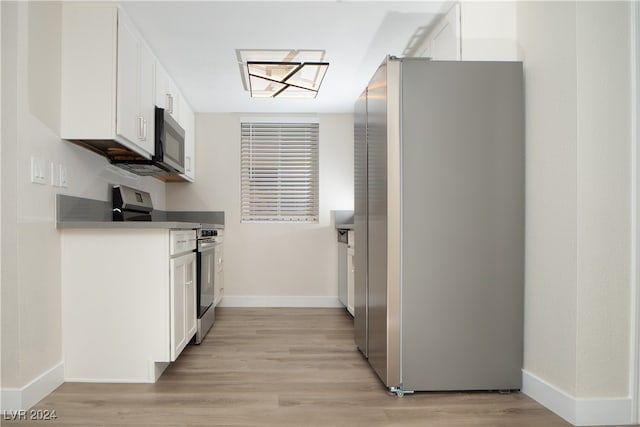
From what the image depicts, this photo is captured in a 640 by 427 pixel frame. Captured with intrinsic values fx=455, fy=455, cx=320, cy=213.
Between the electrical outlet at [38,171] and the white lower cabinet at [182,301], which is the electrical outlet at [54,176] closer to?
the electrical outlet at [38,171]

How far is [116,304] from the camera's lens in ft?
8.41

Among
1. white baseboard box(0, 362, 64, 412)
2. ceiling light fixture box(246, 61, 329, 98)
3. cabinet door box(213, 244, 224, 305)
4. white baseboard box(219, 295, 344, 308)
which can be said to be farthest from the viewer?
white baseboard box(219, 295, 344, 308)

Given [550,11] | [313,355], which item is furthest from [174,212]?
[550,11]

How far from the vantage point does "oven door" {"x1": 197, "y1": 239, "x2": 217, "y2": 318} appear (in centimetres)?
344

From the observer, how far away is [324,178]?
212 inches

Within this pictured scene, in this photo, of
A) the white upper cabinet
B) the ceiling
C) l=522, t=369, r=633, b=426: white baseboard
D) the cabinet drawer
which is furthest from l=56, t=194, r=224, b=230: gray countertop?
l=522, t=369, r=633, b=426: white baseboard

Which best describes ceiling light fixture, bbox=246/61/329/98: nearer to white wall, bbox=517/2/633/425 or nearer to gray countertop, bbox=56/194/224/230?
gray countertop, bbox=56/194/224/230

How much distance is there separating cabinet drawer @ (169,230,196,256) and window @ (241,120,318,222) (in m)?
2.10

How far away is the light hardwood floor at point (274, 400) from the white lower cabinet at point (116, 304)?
12 centimetres

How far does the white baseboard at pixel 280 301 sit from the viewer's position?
5.25m

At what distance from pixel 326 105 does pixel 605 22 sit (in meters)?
3.25

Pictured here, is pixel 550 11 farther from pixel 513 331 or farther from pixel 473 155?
pixel 513 331

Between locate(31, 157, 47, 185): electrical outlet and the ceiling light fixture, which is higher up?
the ceiling light fixture

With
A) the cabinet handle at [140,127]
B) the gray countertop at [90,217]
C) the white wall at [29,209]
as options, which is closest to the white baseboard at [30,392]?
the white wall at [29,209]
